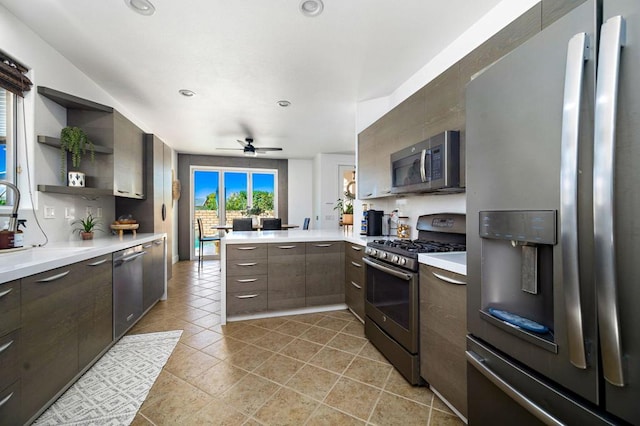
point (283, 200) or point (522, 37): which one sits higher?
point (522, 37)

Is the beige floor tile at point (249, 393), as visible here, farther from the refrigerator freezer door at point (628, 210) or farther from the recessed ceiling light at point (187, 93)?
the recessed ceiling light at point (187, 93)

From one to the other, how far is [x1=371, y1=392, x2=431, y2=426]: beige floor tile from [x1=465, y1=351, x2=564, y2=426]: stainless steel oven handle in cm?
64

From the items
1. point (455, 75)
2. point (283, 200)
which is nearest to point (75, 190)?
point (455, 75)

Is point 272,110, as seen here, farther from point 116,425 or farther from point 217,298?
point 116,425

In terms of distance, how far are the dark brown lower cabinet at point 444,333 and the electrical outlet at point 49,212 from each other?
299cm

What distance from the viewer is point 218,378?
6.13 feet

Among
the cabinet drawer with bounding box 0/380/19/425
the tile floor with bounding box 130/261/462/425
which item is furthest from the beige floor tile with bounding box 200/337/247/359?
the cabinet drawer with bounding box 0/380/19/425

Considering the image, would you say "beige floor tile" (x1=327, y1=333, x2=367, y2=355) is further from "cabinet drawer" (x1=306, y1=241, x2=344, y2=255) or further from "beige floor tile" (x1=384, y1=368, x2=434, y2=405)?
"cabinet drawer" (x1=306, y1=241, x2=344, y2=255)

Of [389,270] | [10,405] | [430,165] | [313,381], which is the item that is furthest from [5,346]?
[430,165]

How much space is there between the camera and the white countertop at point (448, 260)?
52.7 inches

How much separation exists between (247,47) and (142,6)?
752 mm

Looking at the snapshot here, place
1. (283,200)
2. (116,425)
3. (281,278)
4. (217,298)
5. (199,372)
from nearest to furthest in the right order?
(116,425) < (199,372) < (281,278) < (217,298) < (283,200)

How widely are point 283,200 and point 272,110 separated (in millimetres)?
3582

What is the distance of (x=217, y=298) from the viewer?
3582 mm
